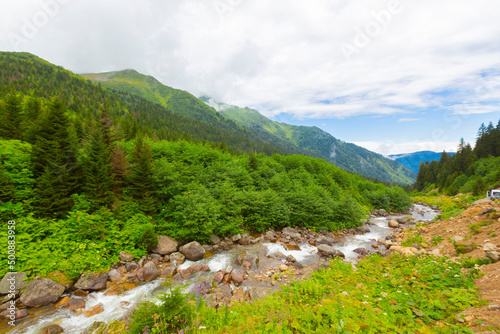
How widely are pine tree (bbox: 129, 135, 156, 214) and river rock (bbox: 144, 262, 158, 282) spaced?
678 cm

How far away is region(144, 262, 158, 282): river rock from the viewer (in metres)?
13.2

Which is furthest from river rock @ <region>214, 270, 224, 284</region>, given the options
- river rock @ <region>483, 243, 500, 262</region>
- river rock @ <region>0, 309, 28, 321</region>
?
river rock @ <region>483, 243, 500, 262</region>

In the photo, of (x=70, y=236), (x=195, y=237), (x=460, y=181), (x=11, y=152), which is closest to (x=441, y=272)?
(x=195, y=237)

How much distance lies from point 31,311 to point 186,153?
22115 millimetres

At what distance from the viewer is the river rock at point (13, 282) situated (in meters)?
10.3

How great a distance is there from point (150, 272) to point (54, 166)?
11662 mm

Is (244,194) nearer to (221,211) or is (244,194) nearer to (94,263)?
(221,211)

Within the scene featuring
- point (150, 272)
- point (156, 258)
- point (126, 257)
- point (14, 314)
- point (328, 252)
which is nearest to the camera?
point (14, 314)

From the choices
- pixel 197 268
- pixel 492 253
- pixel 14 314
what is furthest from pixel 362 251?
pixel 14 314

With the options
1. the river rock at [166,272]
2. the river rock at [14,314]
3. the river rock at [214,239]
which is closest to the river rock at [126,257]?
the river rock at [166,272]

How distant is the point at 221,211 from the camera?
21.5 metres

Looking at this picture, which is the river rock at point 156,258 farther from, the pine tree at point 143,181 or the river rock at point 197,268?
the pine tree at point 143,181

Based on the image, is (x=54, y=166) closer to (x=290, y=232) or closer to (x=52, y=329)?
(x=52, y=329)

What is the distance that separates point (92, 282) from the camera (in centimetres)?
1201
